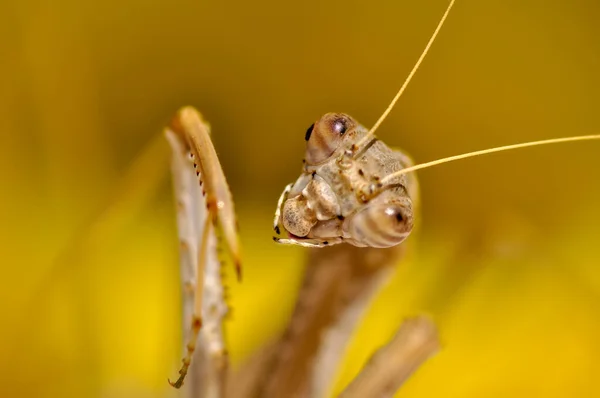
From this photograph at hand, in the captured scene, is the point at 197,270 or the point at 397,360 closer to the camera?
the point at 197,270

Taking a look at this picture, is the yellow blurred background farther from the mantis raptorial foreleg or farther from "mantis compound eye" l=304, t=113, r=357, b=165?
"mantis compound eye" l=304, t=113, r=357, b=165

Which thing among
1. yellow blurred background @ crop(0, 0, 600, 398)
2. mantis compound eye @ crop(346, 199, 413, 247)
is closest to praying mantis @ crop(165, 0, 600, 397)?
mantis compound eye @ crop(346, 199, 413, 247)

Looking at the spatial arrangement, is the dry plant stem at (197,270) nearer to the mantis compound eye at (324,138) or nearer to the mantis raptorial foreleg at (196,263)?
the mantis raptorial foreleg at (196,263)

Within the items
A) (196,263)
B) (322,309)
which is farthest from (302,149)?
(196,263)

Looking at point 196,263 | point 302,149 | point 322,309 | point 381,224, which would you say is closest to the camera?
point 381,224

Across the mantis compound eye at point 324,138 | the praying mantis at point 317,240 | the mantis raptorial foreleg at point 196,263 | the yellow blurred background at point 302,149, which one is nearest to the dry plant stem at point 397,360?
A: the praying mantis at point 317,240

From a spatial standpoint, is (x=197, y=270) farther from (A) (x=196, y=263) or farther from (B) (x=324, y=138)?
(B) (x=324, y=138)
